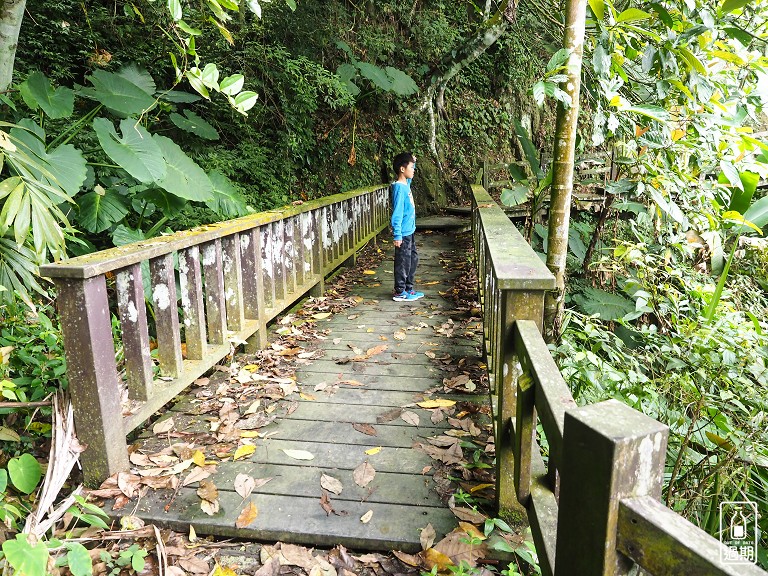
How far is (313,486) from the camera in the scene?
2.44 meters

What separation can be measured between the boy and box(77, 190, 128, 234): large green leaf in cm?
281

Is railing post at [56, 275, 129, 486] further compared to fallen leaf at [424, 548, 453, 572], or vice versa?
railing post at [56, 275, 129, 486]

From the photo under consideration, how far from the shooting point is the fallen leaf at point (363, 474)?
247 cm

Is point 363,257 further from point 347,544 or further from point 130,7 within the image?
point 347,544

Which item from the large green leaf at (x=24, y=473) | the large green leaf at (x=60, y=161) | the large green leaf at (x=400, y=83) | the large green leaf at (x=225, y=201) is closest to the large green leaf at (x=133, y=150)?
the large green leaf at (x=60, y=161)

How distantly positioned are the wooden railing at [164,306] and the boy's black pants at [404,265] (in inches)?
35.9

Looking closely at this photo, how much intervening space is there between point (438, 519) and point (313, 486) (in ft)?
2.00

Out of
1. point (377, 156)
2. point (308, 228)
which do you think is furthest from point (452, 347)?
point (377, 156)

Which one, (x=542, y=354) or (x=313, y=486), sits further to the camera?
(x=313, y=486)

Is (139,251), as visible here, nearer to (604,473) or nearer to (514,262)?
(514,262)

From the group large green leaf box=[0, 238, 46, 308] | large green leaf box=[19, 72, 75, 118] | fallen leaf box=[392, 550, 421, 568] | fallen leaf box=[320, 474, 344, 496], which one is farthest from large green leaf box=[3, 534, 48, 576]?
large green leaf box=[19, 72, 75, 118]

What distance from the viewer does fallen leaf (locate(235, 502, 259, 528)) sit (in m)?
2.17

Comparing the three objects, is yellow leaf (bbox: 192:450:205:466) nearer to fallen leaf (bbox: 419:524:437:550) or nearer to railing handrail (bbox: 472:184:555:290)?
fallen leaf (bbox: 419:524:437:550)

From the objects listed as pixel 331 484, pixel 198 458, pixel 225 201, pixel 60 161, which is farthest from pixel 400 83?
pixel 331 484
